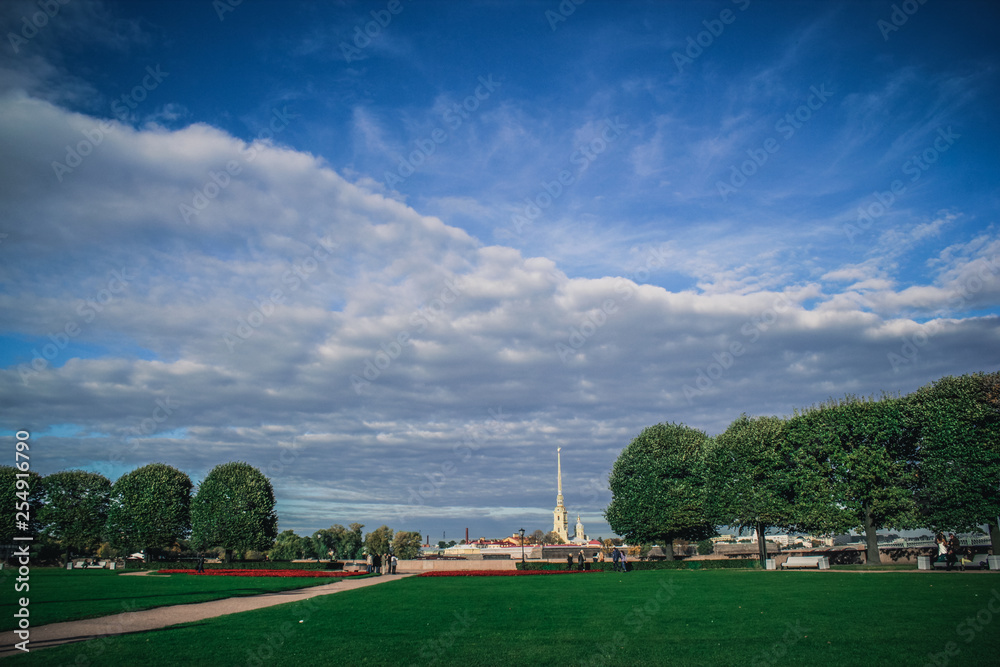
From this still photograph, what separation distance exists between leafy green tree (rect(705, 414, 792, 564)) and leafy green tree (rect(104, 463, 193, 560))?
Result: 59.5 m

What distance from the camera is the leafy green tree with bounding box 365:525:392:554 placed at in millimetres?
127688

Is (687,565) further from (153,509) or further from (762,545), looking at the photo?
(153,509)

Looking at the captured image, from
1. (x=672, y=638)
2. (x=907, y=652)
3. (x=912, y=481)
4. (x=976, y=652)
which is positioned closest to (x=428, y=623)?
(x=672, y=638)

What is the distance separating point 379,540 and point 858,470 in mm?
108148

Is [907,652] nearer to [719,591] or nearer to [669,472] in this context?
[719,591]

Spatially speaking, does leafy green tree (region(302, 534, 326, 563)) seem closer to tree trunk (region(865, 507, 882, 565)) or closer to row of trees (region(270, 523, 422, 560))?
row of trees (region(270, 523, 422, 560))

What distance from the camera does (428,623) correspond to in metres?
15.9

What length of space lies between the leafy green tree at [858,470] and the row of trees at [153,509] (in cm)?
5799

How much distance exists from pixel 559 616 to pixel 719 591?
33.6ft

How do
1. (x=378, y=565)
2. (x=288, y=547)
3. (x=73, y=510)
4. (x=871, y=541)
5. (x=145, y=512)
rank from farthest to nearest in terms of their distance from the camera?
1. (x=288, y=547)
2. (x=73, y=510)
3. (x=145, y=512)
4. (x=378, y=565)
5. (x=871, y=541)

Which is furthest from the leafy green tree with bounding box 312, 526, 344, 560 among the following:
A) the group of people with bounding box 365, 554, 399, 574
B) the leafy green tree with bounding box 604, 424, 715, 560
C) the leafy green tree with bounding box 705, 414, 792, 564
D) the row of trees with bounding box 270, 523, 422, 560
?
the leafy green tree with bounding box 705, 414, 792, 564

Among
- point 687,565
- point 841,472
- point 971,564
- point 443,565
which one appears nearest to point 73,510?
point 443,565

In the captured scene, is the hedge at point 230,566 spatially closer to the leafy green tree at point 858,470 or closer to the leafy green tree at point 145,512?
the leafy green tree at point 145,512

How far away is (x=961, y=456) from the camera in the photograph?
3922cm
